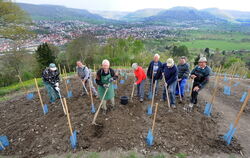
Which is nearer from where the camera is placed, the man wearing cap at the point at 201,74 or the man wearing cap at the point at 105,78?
the man wearing cap at the point at 105,78

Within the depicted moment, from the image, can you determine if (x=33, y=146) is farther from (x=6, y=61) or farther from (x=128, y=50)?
(x=128, y=50)

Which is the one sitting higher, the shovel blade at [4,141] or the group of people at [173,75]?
the group of people at [173,75]

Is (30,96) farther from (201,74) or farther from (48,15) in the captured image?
(48,15)

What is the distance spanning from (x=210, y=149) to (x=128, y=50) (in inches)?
795

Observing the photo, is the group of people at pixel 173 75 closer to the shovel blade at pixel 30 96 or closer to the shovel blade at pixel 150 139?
the shovel blade at pixel 150 139

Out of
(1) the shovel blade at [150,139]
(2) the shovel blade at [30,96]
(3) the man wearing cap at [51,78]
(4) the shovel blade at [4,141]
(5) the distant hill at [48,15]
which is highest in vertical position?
(5) the distant hill at [48,15]

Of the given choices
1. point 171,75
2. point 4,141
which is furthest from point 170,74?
point 4,141

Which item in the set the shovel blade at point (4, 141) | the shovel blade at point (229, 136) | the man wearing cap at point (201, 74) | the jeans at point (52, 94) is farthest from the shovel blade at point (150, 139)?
the jeans at point (52, 94)

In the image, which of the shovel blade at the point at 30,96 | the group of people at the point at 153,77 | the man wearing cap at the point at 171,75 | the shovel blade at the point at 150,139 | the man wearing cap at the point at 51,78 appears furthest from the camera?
the shovel blade at the point at 30,96

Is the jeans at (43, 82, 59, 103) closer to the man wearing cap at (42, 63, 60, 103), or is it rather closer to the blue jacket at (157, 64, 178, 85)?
the man wearing cap at (42, 63, 60, 103)

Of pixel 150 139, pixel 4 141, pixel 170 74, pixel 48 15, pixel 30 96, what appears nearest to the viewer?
pixel 150 139

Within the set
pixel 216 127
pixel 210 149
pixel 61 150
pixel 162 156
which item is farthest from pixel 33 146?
pixel 216 127

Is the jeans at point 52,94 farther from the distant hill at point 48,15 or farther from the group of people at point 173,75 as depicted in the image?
the distant hill at point 48,15

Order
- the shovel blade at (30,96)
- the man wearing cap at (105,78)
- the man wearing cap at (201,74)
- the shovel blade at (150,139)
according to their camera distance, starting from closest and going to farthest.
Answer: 1. the shovel blade at (150,139)
2. the man wearing cap at (105,78)
3. the man wearing cap at (201,74)
4. the shovel blade at (30,96)
